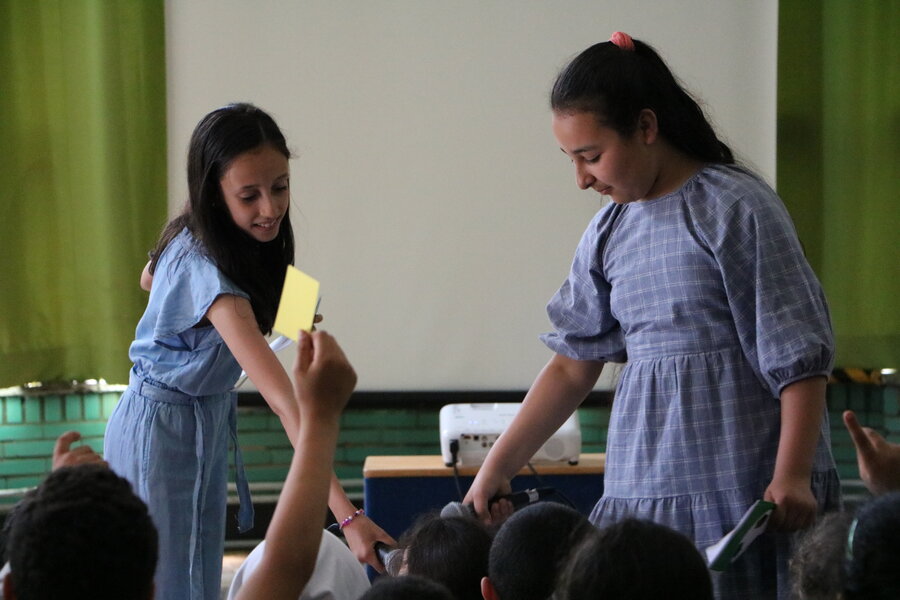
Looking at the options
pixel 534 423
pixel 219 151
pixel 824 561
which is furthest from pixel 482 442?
pixel 824 561

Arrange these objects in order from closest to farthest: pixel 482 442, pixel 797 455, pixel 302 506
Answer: pixel 302 506 → pixel 797 455 → pixel 482 442

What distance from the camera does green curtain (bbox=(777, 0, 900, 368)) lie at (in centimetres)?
418

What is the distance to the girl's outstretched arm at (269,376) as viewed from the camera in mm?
1763

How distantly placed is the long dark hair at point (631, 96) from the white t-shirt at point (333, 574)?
0.83 metres

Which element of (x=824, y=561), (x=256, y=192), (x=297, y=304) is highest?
(x=256, y=192)

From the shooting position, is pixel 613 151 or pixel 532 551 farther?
pixel 613 151

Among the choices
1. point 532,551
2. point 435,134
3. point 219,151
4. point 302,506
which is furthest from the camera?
point 435,134

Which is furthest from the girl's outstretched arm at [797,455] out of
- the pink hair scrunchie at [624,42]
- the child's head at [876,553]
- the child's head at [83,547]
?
the child's head at [83,547]

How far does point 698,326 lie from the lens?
1602 millimetres

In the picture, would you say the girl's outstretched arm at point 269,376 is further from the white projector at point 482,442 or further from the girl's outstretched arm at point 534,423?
the white projector at point 482,442

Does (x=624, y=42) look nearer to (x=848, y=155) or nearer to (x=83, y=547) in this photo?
(x=83, y=547)

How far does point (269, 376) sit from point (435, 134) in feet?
8.94

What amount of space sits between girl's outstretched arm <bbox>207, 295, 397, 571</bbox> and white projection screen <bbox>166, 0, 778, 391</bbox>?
2.46 metres

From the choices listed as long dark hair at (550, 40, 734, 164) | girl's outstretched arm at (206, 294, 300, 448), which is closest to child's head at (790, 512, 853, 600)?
long dark hair at (550, 40, 734, 164)
